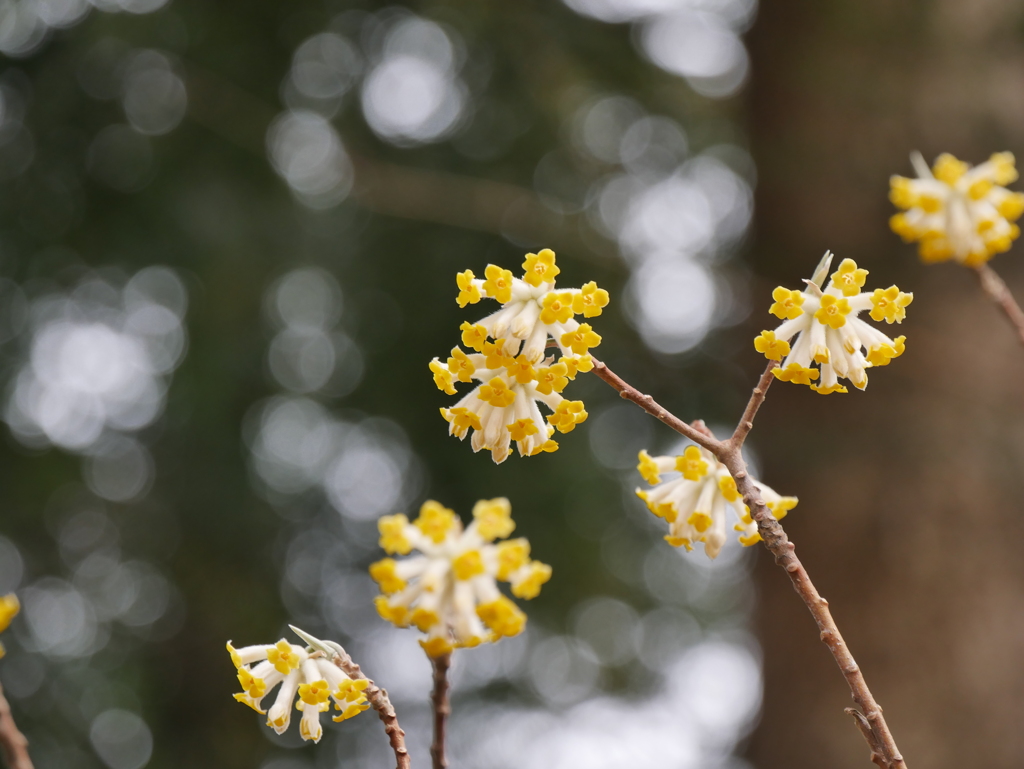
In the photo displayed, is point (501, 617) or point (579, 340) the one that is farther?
point (579, 340)

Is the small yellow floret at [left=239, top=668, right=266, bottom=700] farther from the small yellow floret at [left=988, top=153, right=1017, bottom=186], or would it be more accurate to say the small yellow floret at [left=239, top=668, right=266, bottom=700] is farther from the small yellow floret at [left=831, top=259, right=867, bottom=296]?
the small yellow floret at [left=988, top=153, right=1017, bottom=186]

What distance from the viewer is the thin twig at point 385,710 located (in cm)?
64

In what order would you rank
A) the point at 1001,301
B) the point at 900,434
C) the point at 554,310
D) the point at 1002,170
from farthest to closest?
the point at 900,434, the point at 1002,170, the point at 1001,301, the point at 554,310

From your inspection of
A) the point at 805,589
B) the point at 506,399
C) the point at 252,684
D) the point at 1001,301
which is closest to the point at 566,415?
the point at 506,399

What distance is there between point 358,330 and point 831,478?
203 centimetres

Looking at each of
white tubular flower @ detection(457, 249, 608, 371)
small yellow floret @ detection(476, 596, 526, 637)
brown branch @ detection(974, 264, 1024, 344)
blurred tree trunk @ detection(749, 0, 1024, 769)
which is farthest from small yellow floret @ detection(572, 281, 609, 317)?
blurred tree trunk @ detection(749, 0, 1024, 769)

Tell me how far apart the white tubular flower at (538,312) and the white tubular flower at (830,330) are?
Answer: 15cm

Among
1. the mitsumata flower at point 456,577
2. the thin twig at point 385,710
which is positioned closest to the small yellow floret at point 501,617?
the mitsumata flower at point 456,577

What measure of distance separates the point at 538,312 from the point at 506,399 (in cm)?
9

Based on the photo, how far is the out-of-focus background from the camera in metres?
2.89

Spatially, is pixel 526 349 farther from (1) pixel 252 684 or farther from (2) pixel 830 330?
(1) pixel 252 684

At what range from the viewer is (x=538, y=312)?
0.76 metres

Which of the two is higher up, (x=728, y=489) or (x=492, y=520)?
(x=728, y=489)

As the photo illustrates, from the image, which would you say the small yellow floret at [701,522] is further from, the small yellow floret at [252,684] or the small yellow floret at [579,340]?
the small yellow floret at [252,684]
